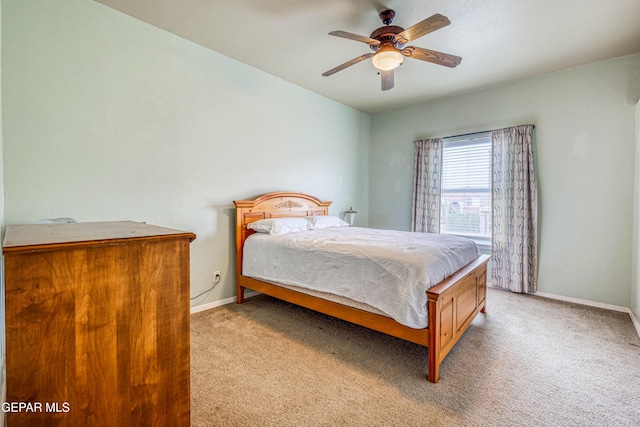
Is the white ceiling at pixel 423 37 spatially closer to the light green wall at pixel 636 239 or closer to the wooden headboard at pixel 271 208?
the light green wall at pixel 636 239

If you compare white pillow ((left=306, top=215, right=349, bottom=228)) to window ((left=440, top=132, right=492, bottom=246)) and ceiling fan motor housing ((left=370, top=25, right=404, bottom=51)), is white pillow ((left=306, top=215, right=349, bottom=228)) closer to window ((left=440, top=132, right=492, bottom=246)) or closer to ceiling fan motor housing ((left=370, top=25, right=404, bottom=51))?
window ((left=440, top=132, right=492, bottom=246))

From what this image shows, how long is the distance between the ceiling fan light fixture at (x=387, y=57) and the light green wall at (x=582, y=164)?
2.31m

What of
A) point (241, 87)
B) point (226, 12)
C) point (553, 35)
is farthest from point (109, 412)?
point (553, 35)

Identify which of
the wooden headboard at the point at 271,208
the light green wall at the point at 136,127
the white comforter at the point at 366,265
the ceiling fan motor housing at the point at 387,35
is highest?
the ceiling fan motor housing at the point at 387,35

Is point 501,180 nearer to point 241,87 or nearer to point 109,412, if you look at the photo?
point 241,87

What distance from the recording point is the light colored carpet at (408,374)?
1.54 meters

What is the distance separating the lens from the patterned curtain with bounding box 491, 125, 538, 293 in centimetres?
348

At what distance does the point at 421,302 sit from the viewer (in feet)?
5.93

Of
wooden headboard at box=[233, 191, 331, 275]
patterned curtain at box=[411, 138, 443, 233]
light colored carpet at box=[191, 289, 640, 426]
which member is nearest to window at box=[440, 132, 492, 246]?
patterned curtain at box=[411, 138, 443, 233]

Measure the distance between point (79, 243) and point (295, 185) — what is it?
124 inches

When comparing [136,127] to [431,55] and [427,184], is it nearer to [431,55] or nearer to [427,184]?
[431,55]

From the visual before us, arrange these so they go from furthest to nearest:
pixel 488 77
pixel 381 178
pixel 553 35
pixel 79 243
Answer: pixel 381 178, pixel 488 77, pixel 553 35, pixel 79 243

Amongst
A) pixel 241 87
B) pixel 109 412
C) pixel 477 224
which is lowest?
pixel 109 412

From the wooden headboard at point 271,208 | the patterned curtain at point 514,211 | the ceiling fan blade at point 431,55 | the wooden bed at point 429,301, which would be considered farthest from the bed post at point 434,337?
the patterned curtain at point 514,211
